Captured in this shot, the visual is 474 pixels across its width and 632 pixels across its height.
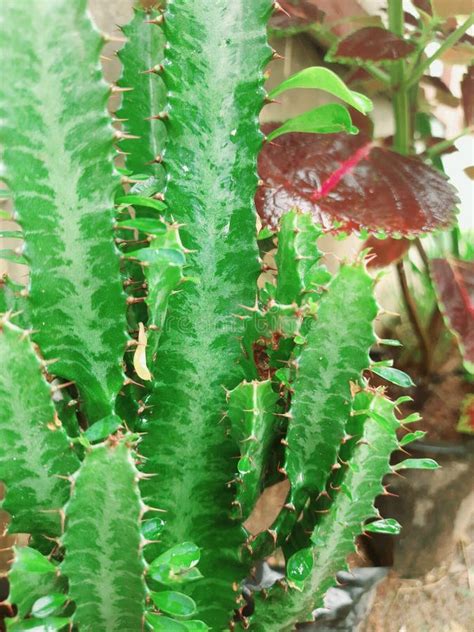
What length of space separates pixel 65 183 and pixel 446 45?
2.93 feet

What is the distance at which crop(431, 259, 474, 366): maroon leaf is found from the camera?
0.98 m

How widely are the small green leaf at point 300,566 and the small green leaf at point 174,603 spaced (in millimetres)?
129

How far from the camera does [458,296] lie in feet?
3.40

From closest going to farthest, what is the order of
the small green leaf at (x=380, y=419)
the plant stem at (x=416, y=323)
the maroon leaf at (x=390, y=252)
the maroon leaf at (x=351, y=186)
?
the small green leaf at (x=380, y=419) < the maroon leaf at (x=351, y=186) < the maroon leaf at (x=390, y=252) < the plant stem at (x=416, y=323)

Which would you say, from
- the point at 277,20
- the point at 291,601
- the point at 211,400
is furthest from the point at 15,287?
the point at 277,20

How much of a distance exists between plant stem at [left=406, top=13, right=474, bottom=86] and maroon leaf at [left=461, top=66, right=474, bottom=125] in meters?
0.11

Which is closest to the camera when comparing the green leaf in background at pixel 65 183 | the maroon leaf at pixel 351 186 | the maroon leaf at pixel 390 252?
the green leaf in background at pixel 65 183

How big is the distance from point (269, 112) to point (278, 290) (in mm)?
792

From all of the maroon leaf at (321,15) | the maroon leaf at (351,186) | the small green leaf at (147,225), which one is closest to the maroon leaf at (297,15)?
the maroon leaf at (321,15)

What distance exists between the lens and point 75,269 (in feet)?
1.94

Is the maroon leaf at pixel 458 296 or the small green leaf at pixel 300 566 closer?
the small green leaf at pixel 300 566

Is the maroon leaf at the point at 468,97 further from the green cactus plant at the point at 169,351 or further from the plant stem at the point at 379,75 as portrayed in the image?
the green cactus plant at the point at 169,351

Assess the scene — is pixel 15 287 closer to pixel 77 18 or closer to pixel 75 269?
pixel 75 269

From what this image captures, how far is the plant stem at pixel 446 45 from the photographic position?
113 cm
